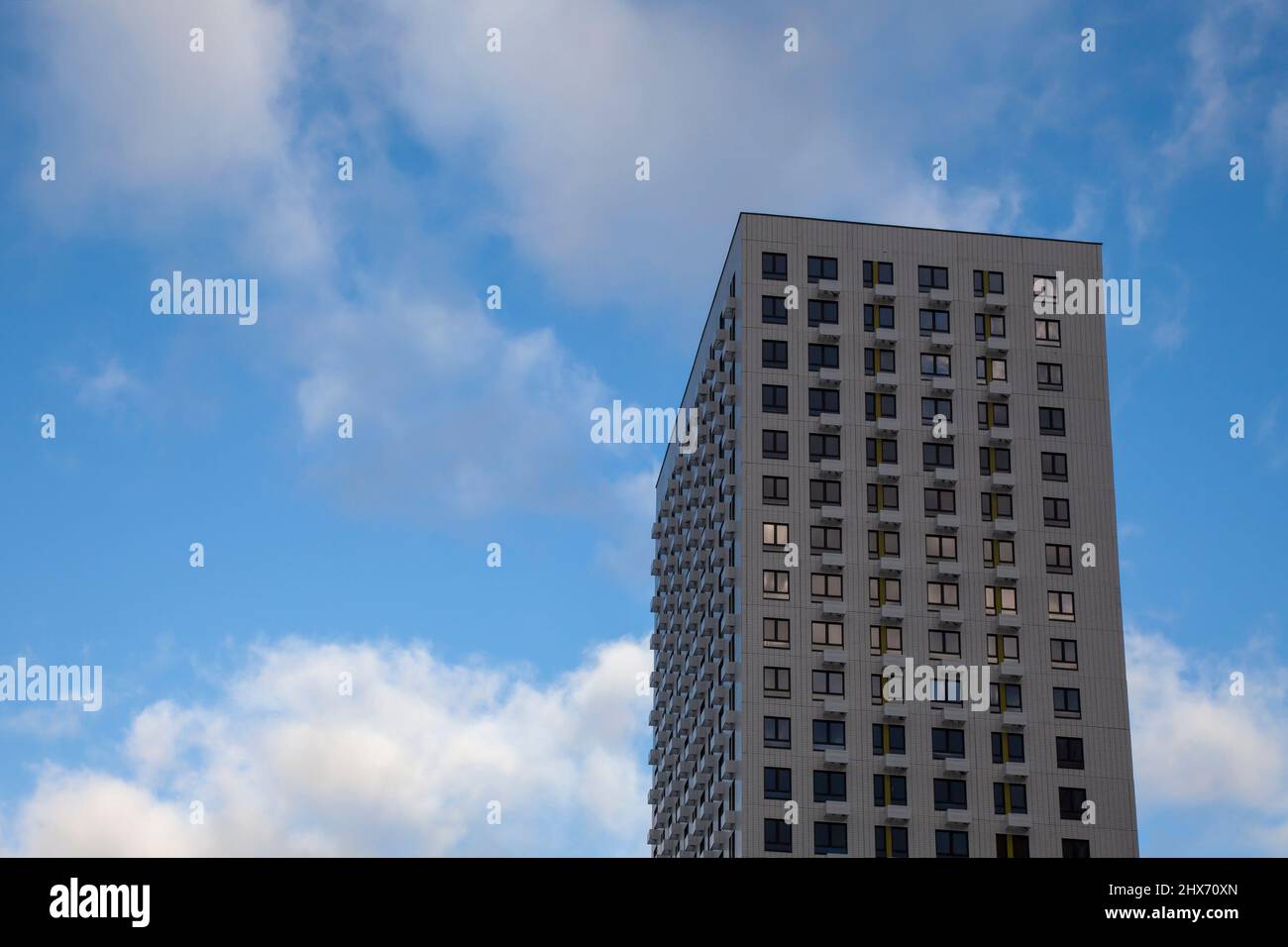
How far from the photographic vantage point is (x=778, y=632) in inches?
4284

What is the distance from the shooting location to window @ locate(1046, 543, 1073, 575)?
114m

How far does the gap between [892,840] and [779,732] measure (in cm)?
953

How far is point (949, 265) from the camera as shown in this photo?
394 ft

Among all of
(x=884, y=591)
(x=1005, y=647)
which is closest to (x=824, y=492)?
(x=884, y=591)

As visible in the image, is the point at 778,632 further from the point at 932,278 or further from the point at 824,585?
the point at 932,278

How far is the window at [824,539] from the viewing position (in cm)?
11162

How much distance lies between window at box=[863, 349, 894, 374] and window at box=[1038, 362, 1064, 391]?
36.1ft

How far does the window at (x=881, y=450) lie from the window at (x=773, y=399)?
635cm

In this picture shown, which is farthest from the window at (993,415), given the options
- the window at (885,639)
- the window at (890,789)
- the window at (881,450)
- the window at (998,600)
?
the window at (890,789)

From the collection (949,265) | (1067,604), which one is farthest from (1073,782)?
(949,265)

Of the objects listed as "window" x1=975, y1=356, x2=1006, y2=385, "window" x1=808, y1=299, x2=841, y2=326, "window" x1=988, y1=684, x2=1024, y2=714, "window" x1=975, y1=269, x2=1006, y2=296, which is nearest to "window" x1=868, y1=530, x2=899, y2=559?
"window" x1=988, y1=684, x2=1024, y2=714

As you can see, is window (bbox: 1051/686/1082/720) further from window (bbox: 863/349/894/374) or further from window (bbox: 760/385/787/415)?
window (bbox: 760/385/787/415)

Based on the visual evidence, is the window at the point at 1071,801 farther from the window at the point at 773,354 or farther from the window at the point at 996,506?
the window at the point at 773,354

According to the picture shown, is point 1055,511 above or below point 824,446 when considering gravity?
below
